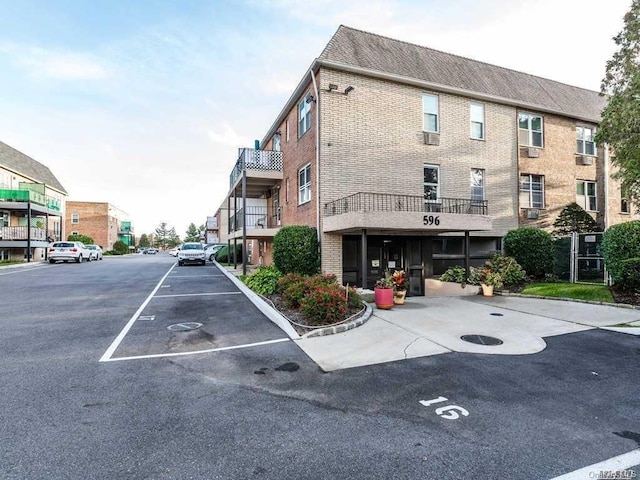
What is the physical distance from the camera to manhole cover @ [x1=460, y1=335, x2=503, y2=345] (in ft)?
21.3

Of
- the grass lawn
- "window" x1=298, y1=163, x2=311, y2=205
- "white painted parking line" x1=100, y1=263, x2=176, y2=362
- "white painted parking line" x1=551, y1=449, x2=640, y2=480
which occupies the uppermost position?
"window" x1=298, y1=163, x2=311, y2=205

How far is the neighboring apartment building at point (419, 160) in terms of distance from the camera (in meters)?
12.5

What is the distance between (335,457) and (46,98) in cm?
1995

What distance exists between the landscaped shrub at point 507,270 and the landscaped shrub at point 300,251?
7.00 m

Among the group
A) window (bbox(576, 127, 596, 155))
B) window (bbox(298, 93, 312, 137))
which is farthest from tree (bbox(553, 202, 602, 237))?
window (bbox(298, 93, 312, 137))

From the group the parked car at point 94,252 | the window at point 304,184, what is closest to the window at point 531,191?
the window at point 304,184

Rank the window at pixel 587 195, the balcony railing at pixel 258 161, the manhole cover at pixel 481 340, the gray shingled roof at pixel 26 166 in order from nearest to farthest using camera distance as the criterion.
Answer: the manhole cover at pixel 481 340 → the balcony railing at pixel 258 161 → the window at pixel 587 195 → the gray shingled roof at pixel 26 166

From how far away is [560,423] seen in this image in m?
3.57

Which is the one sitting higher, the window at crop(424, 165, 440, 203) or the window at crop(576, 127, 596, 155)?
the window at crop(576, 127, 596, 155)

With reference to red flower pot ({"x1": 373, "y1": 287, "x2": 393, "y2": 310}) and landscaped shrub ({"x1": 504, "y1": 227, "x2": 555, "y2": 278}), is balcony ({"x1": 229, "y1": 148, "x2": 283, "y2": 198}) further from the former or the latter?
landscaped shrub ({"x1": 504, "y1": 227, "x2": 555, "y2": 278})

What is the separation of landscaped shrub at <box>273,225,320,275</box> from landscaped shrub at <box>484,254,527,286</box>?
23.0 ft

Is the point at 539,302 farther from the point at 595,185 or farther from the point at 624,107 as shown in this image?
the point at 595,185

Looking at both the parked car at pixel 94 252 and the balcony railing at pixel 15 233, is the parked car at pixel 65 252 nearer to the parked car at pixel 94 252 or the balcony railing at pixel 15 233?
the parked car at pixel 94 252

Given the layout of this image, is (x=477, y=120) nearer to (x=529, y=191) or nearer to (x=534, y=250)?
(x=529, y=191)
